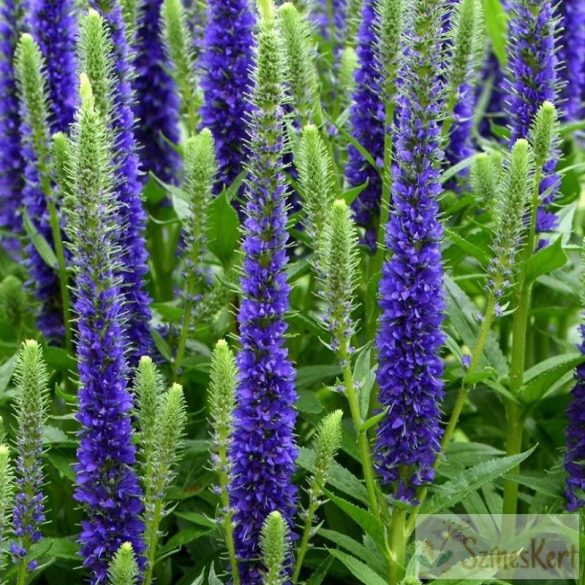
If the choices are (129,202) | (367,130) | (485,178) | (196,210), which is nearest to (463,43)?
(485,178)

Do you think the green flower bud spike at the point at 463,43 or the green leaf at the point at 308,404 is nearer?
the green flower bud spike at the point at 463,43

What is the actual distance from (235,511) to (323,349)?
1.39 metres

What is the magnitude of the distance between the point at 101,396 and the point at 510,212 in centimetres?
114

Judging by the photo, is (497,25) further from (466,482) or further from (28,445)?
(28,445)

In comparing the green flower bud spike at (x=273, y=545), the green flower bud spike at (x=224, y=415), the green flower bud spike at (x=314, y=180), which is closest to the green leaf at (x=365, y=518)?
the green flower bud spike at (x=273, y=545)

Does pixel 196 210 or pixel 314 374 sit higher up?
pixel 196 210

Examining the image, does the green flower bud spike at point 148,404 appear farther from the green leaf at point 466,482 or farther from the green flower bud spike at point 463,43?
the green flower bud spike at point 463,43

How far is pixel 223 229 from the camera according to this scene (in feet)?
11.1

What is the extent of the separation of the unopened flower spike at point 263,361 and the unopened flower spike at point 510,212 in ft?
1.78

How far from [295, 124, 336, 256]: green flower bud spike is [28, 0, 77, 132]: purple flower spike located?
4.50ft

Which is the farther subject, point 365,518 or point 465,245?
point 465,245

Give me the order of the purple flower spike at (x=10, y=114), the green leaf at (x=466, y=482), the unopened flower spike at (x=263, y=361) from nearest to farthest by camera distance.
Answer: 1. the unopened flower spike at (x=263, y=361)
2. the green leaf at (x=466, y=482)
3. the purple flower spike at (x=10, y=114)

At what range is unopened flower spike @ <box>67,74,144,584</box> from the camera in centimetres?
274

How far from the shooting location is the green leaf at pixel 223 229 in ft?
10.8
